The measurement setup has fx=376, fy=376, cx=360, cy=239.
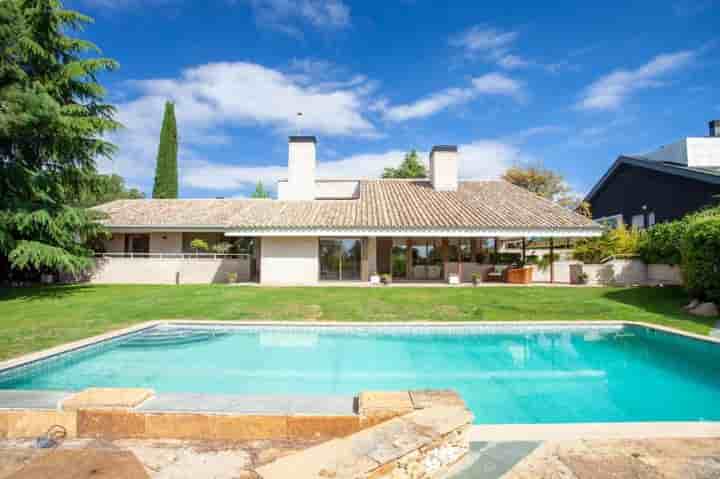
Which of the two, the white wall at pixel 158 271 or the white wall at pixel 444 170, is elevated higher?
the white wall at pixel 444 170

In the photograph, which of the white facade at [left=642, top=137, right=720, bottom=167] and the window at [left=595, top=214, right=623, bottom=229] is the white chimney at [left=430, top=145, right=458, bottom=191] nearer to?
the window at [left=595, top=214, right=623, bottom=229]

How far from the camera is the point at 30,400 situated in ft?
14.8

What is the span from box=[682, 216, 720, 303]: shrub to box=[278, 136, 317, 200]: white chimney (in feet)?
65.9

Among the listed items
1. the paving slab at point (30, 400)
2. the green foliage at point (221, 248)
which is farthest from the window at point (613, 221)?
the paving slab at point (30, 400)

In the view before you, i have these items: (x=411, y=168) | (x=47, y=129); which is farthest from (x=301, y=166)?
(x=411, y=168)

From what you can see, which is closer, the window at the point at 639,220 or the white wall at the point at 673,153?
the white wall at the point at 673,153

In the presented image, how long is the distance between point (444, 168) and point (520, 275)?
9706 millimetres

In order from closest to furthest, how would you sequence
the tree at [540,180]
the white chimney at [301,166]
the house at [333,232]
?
the house at [333,232] → the white chimney at [301,166] → the tree at [540,180]

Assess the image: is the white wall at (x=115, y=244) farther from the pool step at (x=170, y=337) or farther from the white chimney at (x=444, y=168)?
the white chimney at (x=444, y=168)

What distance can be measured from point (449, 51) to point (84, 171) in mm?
20306

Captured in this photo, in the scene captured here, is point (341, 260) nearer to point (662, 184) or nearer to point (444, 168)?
point (444, 168)

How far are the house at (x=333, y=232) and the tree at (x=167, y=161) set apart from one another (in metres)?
15.7

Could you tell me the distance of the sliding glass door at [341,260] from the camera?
2228 centimetres

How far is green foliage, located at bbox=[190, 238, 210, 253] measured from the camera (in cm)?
2297
